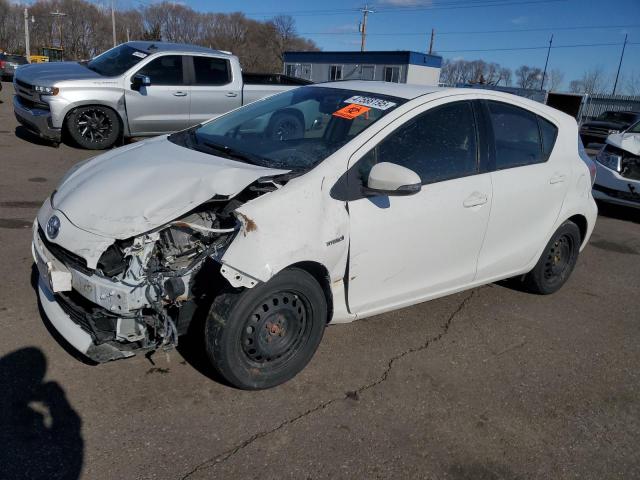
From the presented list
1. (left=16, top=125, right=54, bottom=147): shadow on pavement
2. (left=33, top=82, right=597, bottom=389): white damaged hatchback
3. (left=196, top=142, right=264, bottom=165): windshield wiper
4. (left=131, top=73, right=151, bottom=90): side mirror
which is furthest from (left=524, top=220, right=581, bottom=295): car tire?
(left=16, top=125, right=54, bottom=147): shadow on pavement

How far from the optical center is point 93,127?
8.85 m

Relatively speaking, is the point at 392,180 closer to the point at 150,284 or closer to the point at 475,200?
the point at 475,200

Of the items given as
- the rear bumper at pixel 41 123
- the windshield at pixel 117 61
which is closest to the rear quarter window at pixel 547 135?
the windshield at pixel 117 61

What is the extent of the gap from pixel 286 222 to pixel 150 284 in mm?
755

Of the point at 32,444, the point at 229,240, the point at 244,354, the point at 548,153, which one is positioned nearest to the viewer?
the point at 32,444

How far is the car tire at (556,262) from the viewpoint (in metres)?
4.50

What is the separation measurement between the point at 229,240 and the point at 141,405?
1014 millimetres

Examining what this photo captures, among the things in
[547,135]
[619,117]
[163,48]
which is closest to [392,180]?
[547,135]

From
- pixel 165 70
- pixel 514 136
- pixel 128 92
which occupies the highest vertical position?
pixel 165 70

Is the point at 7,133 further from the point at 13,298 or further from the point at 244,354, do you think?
the point at 244,354

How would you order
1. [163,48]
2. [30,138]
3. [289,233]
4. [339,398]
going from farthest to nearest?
[30,138], [163,48], [339,398], [289,233]

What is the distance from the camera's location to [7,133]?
33.4 feet

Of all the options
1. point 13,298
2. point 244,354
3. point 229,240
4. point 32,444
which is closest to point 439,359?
point 244,354

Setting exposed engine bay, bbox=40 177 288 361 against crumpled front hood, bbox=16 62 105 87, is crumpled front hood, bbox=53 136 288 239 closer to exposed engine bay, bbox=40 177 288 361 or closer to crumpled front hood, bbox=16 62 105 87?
exposed engine bay, bbox=40 177 288 361
